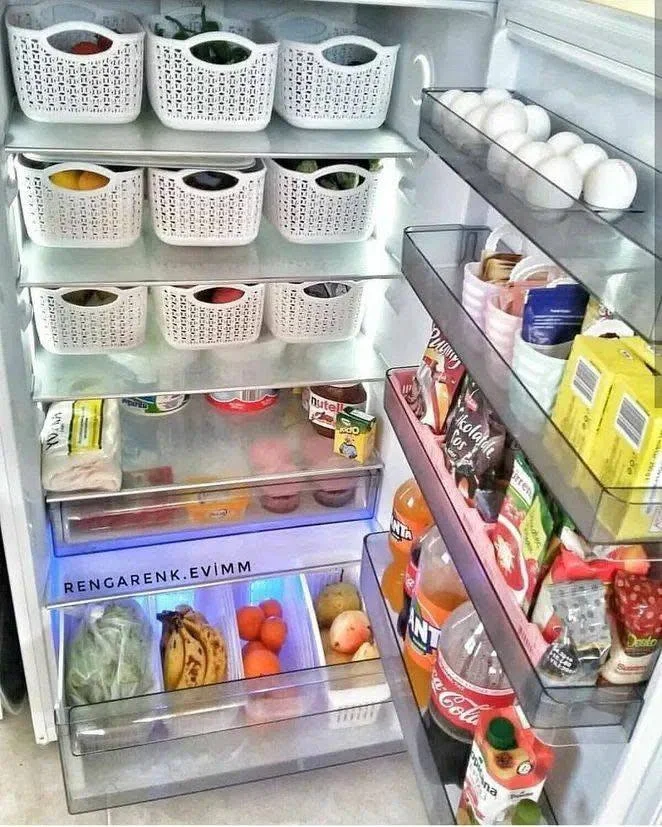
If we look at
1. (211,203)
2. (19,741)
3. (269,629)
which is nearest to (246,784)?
(269,629)

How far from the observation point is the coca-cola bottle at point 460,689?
3.83 feet

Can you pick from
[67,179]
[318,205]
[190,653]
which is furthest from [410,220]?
[190,653]

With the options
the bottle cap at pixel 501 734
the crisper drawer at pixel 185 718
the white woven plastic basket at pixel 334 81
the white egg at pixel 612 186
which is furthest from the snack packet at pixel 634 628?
the white woven plastic basket at pixel 334 81

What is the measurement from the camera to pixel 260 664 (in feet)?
5.34

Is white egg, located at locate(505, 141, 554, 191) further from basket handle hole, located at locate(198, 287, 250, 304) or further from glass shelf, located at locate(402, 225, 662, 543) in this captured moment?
basket handle hole, located at locate(198, 287, 250, 304)

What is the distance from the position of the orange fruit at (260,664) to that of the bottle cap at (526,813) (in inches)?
25.6

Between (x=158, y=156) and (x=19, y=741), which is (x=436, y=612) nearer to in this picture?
(x=158, y=156)

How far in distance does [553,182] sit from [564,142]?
13 centimetres

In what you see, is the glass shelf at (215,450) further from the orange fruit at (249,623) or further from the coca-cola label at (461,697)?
the coca-cola label at (461,697)

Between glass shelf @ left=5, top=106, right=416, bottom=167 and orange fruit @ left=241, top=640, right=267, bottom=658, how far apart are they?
0.96 meters

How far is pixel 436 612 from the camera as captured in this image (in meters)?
1.26

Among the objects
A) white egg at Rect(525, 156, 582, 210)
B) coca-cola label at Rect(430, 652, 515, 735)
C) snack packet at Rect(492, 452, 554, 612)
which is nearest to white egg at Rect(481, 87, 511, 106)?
white egg at Rect(525, 156, 582, 210)

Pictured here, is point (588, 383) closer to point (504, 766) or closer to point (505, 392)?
point (505, 392)

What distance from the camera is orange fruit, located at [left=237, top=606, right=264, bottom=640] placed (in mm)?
1732
